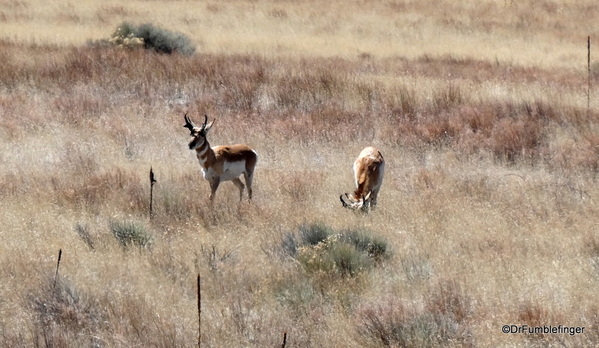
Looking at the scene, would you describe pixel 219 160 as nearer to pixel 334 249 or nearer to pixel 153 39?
pixel 334 249

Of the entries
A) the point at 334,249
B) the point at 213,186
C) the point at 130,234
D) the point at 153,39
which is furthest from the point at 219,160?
the point at 153,39

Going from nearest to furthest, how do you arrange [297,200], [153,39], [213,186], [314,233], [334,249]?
[334,249] < [314,233] < [213,186] < [297,200] < [153,39]

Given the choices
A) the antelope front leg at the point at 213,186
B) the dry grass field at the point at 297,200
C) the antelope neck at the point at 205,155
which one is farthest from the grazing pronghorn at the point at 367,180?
the antelope neck at the point at 205,155

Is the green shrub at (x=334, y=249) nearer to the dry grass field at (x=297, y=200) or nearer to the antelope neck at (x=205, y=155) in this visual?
the dry grass field at (x=297, y=200)

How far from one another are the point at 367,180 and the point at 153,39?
15.1m

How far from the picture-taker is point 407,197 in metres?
12.3

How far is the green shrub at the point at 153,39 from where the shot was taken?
24.3 metres

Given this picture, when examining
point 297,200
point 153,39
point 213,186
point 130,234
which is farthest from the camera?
point 153,39

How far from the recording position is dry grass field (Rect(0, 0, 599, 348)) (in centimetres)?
766

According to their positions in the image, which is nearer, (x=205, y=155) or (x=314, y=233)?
(x=314, y=233)

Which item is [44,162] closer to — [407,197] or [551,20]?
[407,197]

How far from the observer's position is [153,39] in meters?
24.9

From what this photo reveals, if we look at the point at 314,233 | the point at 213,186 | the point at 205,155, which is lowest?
the point at 314,233

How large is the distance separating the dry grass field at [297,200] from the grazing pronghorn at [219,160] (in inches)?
12.9
